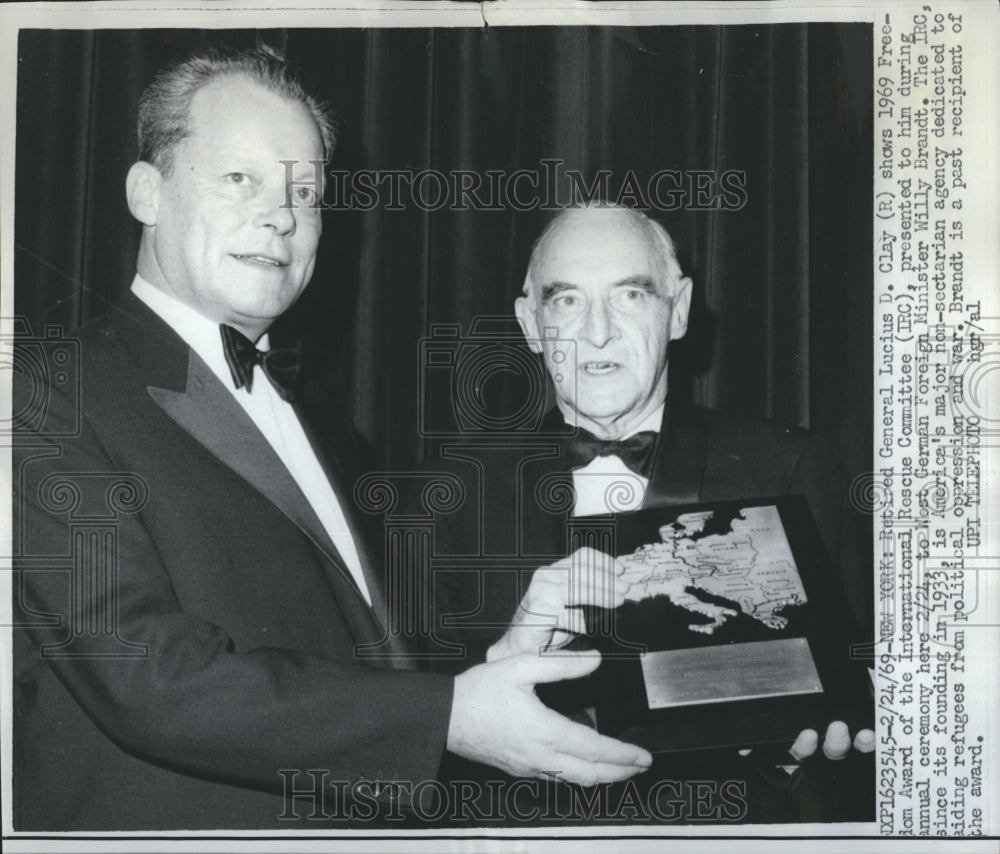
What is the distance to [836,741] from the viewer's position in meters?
1.80

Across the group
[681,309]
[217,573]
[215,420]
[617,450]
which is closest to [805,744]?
[617,450]

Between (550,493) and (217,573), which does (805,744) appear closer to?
(550,493)

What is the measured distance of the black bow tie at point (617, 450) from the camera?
6.08 ft

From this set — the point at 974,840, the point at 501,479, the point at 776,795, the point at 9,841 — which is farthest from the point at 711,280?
the point at 9,841

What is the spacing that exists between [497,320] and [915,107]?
0.85 meters

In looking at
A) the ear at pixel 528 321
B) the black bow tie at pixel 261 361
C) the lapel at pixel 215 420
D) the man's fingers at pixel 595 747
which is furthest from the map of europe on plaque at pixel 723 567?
the black bow tie at pixel 261 361

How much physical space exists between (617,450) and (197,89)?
3.20ft

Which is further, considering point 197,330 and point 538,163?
point 538,163

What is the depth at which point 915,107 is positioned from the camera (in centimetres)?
192

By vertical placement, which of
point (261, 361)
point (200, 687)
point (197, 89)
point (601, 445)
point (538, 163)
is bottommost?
point (200, 687)

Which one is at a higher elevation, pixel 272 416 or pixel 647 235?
pixel 647 235

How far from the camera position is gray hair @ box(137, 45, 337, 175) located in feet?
6.12

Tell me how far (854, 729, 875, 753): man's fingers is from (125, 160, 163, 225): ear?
1511mm

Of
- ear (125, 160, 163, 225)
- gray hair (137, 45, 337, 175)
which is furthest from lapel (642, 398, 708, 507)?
ear (125, 160, 163, 225)
